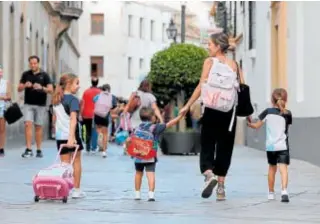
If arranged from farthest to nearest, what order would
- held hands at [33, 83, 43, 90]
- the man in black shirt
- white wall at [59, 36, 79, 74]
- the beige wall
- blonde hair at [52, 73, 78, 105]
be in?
1. white wall at [59, 36, 79, 74]
2. the beige wall
3. the man in black shirt
4. held hands at [33, 83, 43, 90]
5. blonde hair at [52, 73, 78, 105]

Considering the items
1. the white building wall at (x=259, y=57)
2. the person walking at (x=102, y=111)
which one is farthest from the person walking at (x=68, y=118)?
the white building wall at (x=259, y=57)

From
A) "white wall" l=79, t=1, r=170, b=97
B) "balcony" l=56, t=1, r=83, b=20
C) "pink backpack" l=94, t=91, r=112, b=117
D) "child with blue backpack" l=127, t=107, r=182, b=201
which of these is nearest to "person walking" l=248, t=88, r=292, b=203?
"child with blue backpack" l=127, t=107, r=182, b=201

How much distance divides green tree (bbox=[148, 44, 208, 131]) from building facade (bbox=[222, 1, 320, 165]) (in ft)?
5.54

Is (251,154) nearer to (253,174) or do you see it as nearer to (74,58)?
(253,174)

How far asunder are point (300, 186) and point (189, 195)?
2249 mm

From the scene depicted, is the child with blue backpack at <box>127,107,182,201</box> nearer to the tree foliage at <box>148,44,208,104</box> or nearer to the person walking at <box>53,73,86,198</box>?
the person walking at <box>53,73,86,198</box>

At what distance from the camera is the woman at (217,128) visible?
456 inches

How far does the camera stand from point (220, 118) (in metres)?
11.6

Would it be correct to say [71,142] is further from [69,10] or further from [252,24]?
[69,10]

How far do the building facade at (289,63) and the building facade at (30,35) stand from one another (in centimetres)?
621

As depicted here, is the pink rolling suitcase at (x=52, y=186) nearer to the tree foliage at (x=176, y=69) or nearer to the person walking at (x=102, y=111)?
the person walking at (x=102, y=111)

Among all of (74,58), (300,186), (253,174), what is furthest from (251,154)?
(74,58)

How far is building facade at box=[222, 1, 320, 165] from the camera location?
1914 cm

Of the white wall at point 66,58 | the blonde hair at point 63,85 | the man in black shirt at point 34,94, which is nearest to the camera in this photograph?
the blonde hair at point 63,85
